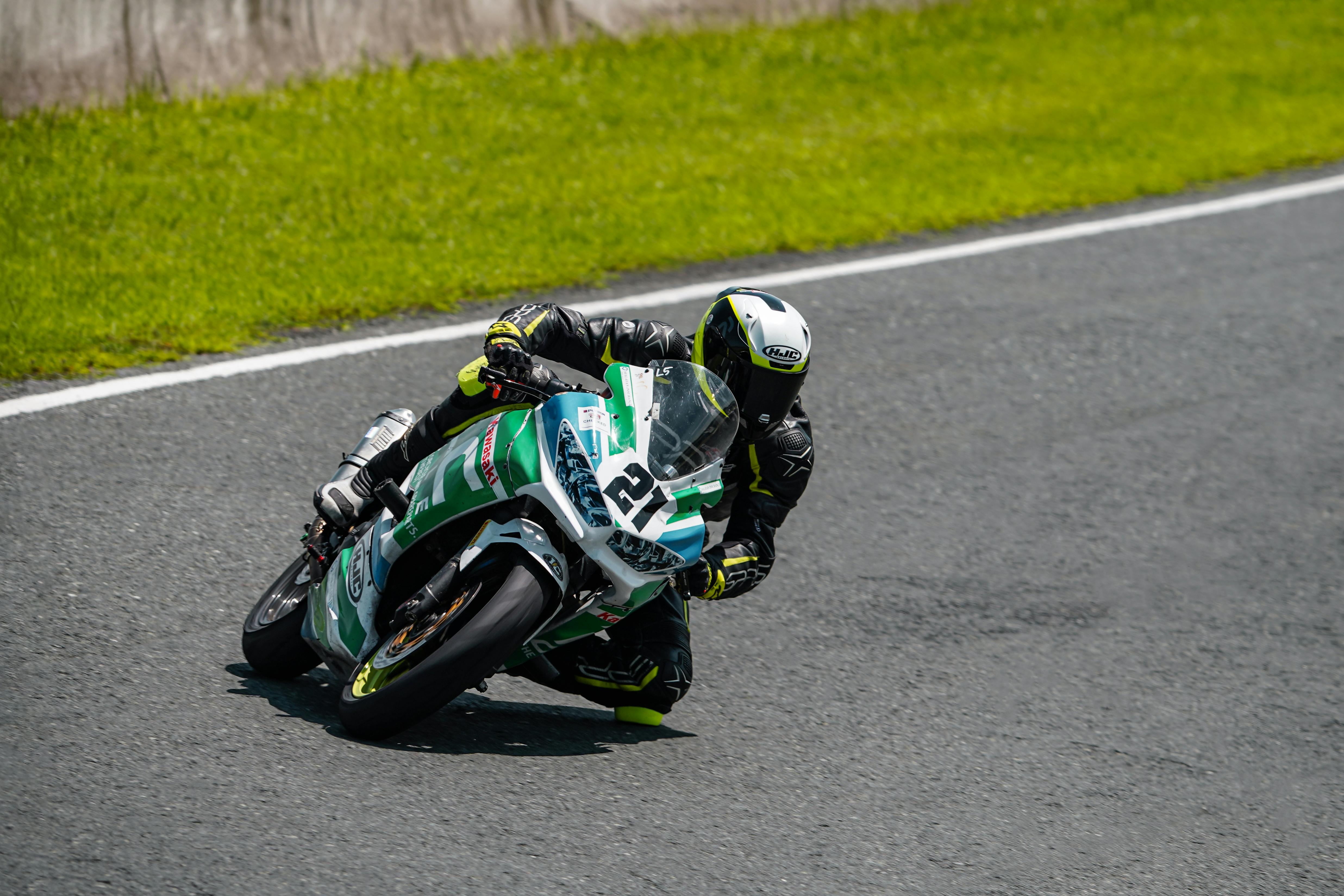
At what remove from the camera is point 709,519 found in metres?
4.92

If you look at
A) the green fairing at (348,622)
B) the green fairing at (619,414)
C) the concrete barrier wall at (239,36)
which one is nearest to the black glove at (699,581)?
the green fairing at (619,414)

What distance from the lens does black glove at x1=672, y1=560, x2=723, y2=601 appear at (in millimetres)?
4684

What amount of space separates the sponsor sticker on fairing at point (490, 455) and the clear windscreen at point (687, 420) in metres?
0.49

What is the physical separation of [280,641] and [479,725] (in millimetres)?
746

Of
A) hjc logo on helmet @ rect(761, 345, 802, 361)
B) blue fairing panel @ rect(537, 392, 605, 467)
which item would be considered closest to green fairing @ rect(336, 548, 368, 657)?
blue fairing panel @ rect(537, 392, 605, 467)

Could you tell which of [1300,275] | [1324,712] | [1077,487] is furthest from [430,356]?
[1300,275]

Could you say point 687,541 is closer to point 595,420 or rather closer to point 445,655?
point 595,420

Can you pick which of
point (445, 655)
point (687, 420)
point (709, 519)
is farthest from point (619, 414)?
point (445, 655)

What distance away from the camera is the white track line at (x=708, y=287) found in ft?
23.3

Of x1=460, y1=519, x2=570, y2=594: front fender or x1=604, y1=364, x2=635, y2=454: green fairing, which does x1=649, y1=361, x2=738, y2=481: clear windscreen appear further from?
x1=460, y1=519, x2=570, y2=594: front fender

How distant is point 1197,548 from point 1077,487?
28.2 inches

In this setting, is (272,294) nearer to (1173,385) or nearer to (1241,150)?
(1173,385)

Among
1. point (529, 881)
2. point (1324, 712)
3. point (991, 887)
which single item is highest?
point (529, 881)

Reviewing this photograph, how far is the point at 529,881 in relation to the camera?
154 inches
